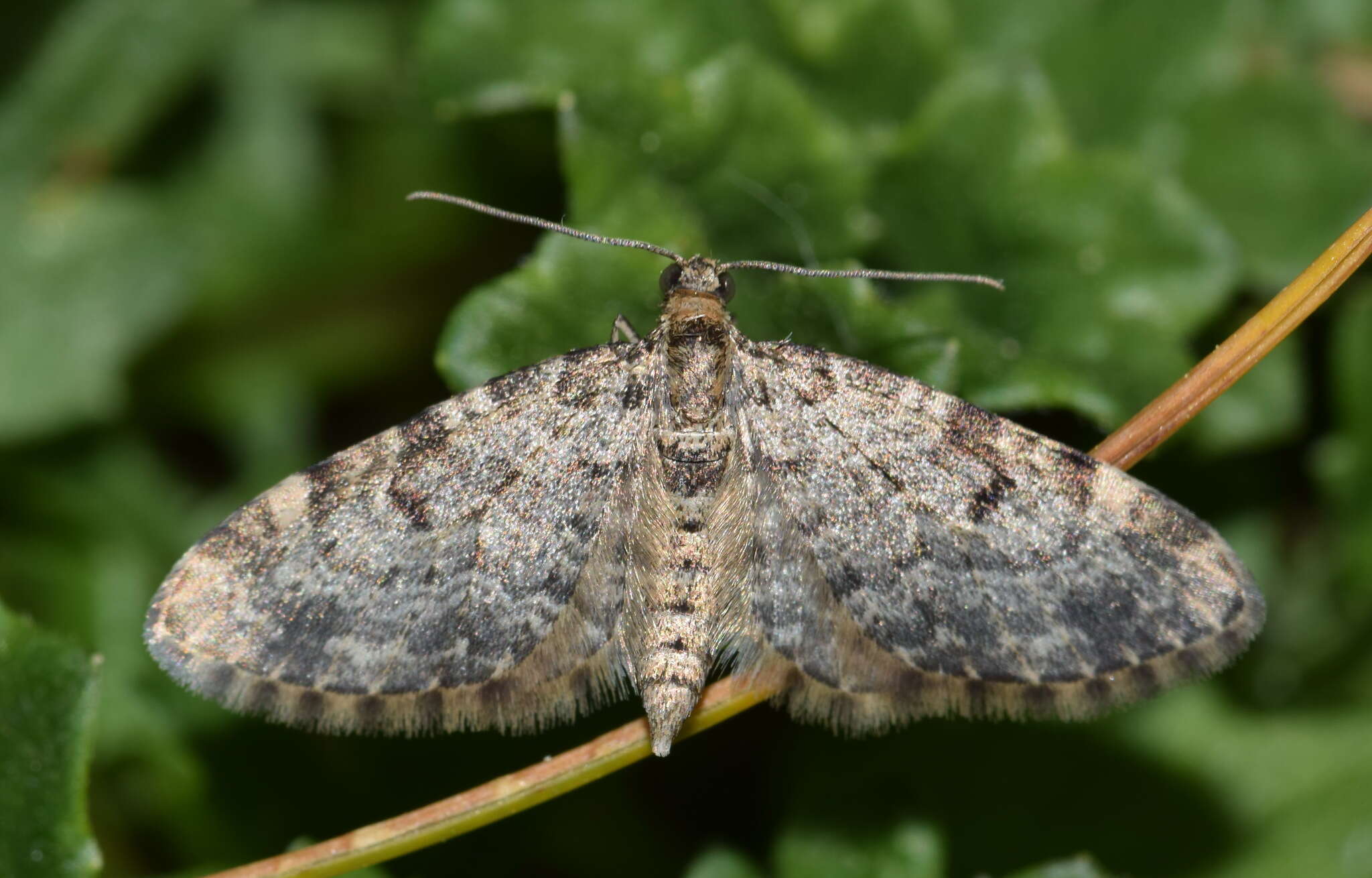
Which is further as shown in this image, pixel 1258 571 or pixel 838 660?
pixel 1258 571

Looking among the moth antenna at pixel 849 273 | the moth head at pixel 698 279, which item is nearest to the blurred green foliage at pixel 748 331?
the moth antenna at pixel 849 273

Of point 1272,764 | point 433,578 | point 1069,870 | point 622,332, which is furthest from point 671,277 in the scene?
point 1272,764

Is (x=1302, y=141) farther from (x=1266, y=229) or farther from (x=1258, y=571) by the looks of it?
(x=1258, y=571)

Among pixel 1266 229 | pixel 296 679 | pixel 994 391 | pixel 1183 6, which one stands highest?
pixel 1183 6

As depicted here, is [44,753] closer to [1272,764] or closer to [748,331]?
[748,331]

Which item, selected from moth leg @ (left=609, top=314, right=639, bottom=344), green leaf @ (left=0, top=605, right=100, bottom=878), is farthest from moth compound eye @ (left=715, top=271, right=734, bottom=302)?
green leaf @ (left=0, top=605, right=100, bottom=878)

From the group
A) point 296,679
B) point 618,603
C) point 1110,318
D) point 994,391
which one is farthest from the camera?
point 1110,318

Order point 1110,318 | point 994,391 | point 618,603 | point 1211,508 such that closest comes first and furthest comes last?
1. point 618,603
2. point 994,391
3. point 1110,318
4. point 1211,508

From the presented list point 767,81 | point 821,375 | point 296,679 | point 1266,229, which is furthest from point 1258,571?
point 296,679
